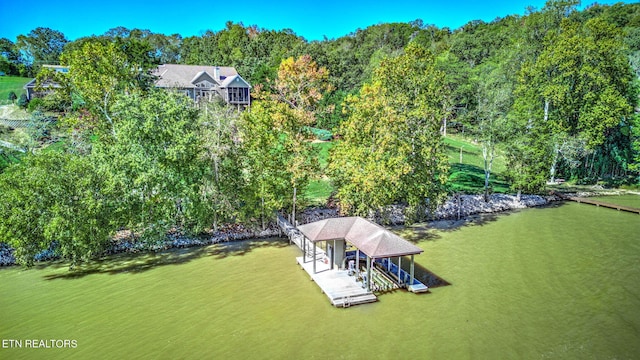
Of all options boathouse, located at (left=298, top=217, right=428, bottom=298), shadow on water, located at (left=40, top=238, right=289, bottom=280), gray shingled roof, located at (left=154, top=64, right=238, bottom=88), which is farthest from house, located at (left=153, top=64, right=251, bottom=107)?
boathouse, located at (left=298, top=217, right=428, bottom=298)

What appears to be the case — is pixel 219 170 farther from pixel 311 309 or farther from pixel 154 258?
pixel 311 309

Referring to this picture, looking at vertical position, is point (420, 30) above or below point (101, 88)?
above

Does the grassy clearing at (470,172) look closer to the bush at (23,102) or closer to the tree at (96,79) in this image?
the tree at (96,79)

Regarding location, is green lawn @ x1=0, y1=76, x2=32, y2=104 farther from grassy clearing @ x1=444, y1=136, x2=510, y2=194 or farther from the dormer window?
grassy clearing @ x1=444, y1=136, x2=510, y2=194

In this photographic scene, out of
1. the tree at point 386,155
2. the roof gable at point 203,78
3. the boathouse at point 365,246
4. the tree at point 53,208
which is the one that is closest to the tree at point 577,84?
the tree at point 386,155

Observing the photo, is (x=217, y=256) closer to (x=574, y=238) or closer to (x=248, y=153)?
(x=248, y=153)

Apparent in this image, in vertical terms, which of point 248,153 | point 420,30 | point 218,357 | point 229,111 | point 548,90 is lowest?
point 218,357

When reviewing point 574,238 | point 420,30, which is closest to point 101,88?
point 574,238
